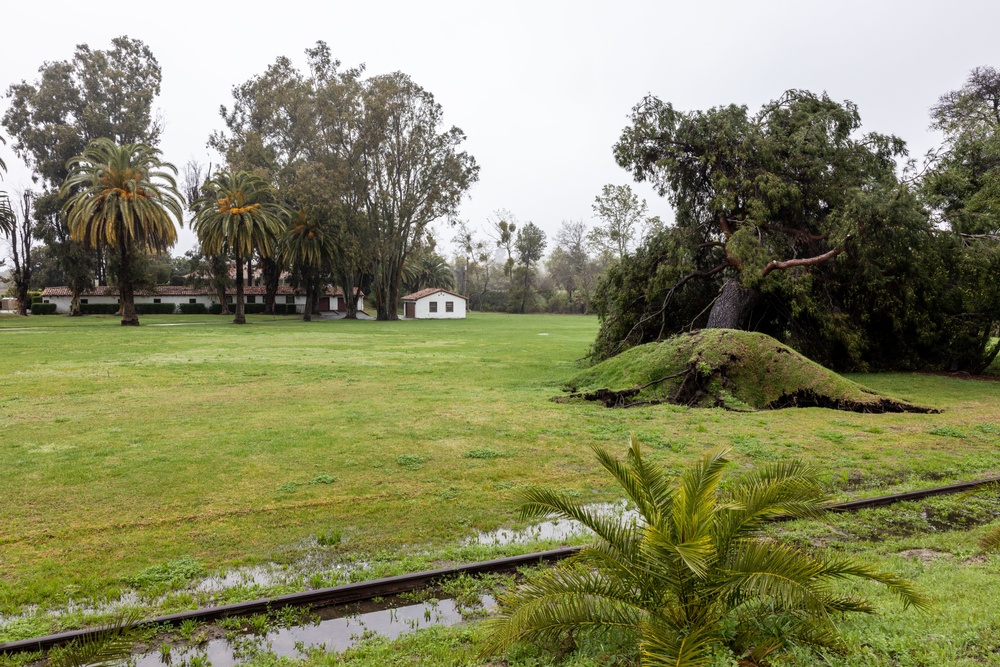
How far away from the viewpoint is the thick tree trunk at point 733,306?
16.5m

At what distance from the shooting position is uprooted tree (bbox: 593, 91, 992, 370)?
1603 centimetres

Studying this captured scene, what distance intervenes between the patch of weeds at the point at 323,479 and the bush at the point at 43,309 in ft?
225

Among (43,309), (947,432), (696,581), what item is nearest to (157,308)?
(43,309)

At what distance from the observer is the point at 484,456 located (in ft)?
28.0

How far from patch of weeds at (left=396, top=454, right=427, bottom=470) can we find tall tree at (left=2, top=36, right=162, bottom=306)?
57.0 m

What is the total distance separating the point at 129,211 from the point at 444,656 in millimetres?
40761

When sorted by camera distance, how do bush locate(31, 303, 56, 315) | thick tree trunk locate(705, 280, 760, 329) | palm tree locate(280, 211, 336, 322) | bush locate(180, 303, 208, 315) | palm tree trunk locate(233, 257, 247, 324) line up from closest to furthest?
thick tree trunk locate(705, 280, 760, 329)
palm tree trunk locate(233, 257, 247, 324)
palm tree locate(280, 211, 336, 322)
bush locate(31, 303, 56, 315)
bush locate(180, 303, 208, 315)

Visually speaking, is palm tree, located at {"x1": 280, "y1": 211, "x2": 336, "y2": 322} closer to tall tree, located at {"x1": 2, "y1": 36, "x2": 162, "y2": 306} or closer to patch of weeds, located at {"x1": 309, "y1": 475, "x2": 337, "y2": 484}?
tall tree, located at {"x1": 2, "y1": 36, "x2": 162, "y2": 306}

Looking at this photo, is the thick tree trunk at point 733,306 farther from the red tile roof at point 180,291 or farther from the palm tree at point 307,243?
the red tile roof at point 180,291

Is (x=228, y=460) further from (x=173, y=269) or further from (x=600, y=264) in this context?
(x=600, y=264)

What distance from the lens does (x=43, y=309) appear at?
61406 millimetres

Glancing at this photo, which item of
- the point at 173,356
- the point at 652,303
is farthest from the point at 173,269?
the point at 652,303

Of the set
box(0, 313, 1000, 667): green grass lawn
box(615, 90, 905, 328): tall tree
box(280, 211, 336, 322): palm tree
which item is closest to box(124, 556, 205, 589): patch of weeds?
box(0, 313, 1000, 667): green grass lawn

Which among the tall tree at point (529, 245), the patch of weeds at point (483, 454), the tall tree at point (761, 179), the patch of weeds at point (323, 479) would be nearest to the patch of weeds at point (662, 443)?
the patch of weeds at point (483, 454)
